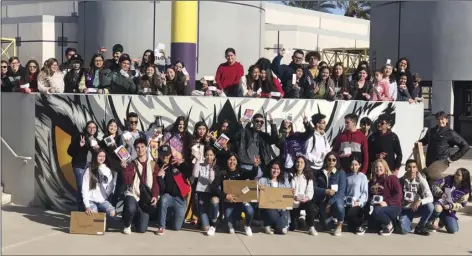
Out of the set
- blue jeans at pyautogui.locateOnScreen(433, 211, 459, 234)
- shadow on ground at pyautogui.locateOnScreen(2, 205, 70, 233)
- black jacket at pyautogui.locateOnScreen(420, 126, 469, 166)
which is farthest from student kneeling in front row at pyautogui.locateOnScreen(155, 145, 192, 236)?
black jacket at pyautogui.locateOnScreen(420, 126, 469, 166)

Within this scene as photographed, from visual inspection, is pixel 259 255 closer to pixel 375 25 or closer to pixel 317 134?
pixel 317 134

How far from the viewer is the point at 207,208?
8.84 m

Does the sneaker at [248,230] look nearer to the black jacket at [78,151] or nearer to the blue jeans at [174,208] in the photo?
the blue jeans at [174,208]

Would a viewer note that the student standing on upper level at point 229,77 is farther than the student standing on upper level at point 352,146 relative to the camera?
Yes

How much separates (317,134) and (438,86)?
43.7 ft

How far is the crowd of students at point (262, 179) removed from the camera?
8.67 m

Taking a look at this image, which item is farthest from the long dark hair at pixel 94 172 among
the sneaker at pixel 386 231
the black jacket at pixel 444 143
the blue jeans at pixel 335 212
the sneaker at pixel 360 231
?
the black jacket at pixel 444 143

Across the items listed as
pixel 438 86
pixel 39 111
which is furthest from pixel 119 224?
pixel 438 86

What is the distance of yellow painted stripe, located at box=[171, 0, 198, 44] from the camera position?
11.2 m

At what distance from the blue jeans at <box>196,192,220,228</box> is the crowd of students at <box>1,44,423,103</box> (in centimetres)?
200

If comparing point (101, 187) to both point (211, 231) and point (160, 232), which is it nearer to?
point (160, 232)

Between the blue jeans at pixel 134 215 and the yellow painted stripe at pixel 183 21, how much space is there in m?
3.87

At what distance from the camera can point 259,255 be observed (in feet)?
24.4

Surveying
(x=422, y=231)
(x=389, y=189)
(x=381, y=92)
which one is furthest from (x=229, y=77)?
(x=422, y=231)
